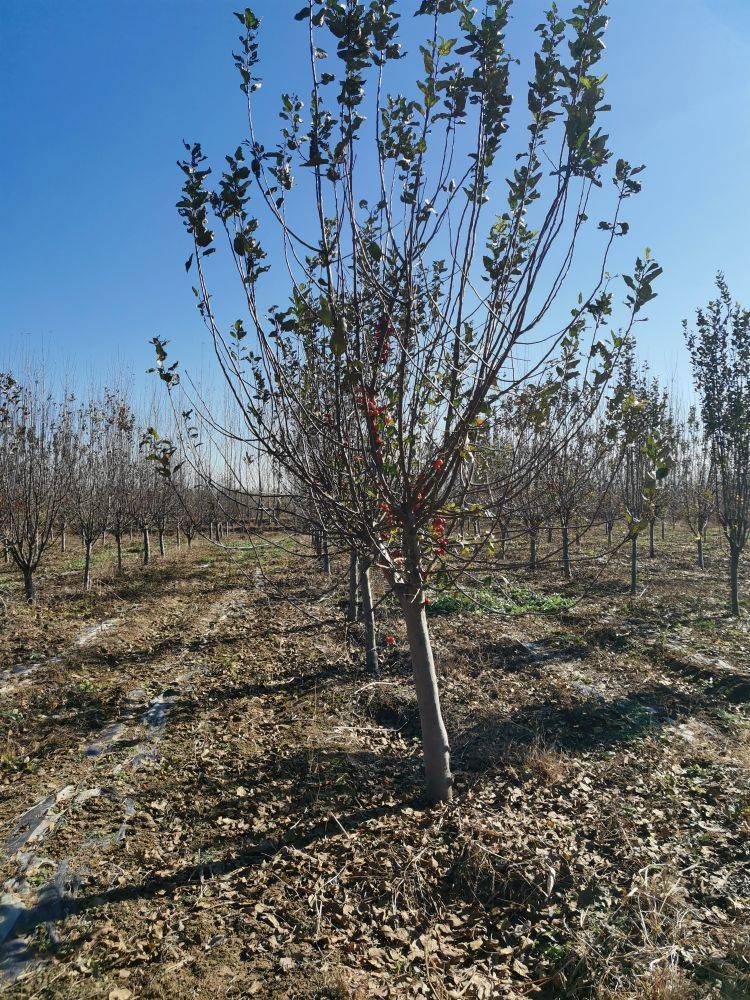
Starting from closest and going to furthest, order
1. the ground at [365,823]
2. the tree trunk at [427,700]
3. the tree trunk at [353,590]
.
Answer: the ground at [365,823], the tree trunk at [427,700], the tree trunk at [353,590]

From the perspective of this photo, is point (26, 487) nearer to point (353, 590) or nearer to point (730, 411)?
point (353, 590)

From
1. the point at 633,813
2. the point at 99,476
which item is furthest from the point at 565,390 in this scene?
the point at 99,476

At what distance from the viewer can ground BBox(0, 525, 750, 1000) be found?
9.75ft

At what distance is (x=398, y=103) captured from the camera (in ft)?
11.0

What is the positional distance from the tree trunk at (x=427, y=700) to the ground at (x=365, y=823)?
195 mm

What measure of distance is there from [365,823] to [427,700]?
1043mm

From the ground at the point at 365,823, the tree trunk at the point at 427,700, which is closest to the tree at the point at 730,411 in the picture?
the ground at the point at 365,823

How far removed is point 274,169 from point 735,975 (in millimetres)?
5202

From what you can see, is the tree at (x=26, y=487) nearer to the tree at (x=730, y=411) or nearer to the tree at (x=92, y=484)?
the tree at (x=92, y=484)

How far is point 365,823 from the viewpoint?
4.22 meters

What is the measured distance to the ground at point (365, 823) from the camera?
2.97 m

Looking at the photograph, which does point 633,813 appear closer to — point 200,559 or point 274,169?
point 274,169

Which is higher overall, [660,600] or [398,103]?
[398,103]

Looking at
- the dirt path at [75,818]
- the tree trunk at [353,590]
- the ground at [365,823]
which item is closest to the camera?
the ground at [365,823]
